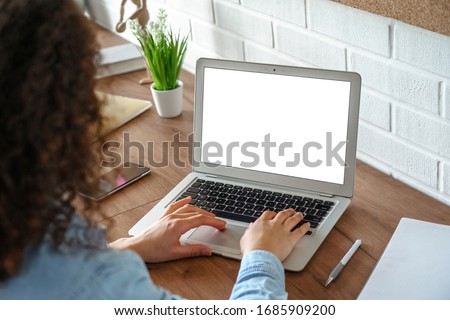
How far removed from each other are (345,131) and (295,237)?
24 centimetres

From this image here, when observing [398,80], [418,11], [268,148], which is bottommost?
[268,148]

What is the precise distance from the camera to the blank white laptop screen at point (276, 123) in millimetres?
1288

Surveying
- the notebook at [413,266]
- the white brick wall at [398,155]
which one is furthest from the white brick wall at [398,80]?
the notebook at [413,266]

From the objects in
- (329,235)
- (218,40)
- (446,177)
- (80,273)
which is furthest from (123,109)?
(80,273)

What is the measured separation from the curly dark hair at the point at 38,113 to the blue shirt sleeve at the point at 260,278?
1.16 ft

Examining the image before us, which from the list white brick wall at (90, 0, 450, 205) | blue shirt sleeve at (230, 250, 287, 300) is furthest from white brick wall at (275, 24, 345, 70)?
blue shirt sleeve at (230, 250, 287, 300)

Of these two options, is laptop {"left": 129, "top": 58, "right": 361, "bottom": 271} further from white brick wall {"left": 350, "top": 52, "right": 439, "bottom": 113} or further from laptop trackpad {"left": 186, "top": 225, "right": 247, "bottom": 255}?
white brick wall {"left": 350, "top": 52, "right": 439, "bottom": 113}

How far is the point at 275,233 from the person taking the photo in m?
1.18

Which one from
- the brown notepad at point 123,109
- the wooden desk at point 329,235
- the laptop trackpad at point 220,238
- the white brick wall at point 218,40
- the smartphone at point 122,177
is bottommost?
the wooden desk at point 329,235

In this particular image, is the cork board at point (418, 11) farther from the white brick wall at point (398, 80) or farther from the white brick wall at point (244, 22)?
the white brick wall at point (244, 22)

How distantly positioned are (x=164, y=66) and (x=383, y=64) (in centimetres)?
61

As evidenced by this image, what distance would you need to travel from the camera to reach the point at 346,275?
3.72ft

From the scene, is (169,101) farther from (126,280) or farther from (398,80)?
(126,280)
